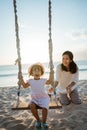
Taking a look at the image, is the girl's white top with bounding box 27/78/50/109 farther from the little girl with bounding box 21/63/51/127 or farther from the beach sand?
the beach sand

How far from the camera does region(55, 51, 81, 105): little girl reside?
5555 millimetres

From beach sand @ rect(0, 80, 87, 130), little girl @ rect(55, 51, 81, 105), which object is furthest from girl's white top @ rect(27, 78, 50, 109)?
little girl @ rect(55, 51, 81, 105)

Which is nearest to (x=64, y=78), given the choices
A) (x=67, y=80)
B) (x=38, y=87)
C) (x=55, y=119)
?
(x=67, y=80)

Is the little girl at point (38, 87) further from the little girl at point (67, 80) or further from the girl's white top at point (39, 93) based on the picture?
the little girl at point (67, 80)

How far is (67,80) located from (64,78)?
93mm

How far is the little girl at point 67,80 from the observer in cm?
555

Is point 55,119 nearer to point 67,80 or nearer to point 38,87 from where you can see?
point 38,87

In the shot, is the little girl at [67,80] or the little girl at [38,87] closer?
the little girl at [38,87]

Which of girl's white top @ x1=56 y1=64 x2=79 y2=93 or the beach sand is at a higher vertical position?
girl's white top @ x1=56 y1=64 x2=79 y2=93

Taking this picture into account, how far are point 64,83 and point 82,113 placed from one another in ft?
3.71

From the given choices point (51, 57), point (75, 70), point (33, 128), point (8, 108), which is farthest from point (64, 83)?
point (33, 128)

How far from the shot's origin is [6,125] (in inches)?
168

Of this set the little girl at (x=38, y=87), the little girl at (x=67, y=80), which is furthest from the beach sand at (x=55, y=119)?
the little girl at (x=38, y=87)

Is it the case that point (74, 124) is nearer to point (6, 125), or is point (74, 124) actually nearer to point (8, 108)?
point (6, 125)
